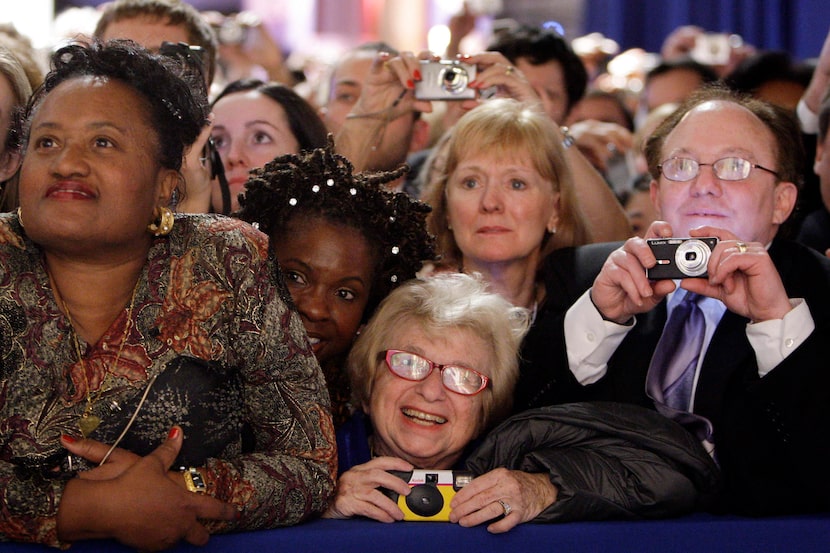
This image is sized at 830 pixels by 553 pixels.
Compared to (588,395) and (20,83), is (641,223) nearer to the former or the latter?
(588,395)

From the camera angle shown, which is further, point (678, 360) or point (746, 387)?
point (678, 360)

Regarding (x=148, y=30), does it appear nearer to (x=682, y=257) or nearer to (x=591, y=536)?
(x=682, y=257)

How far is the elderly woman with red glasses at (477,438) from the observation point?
211cm

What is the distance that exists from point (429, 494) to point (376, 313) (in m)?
0.50

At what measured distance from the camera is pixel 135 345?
1.90 m

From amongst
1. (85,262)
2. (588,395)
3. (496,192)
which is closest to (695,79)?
(496,192)

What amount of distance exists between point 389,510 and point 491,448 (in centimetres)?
26

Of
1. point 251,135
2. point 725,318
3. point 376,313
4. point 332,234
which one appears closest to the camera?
point 725,318

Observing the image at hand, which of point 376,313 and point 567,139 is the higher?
point 567,139

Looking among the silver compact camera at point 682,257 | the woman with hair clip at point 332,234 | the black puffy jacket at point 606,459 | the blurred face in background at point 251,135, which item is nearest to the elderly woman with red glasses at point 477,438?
the black puffy jacket at point 606,459

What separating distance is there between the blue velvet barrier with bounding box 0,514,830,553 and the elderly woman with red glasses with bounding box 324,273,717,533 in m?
0.04

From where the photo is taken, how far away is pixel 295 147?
3146 millimetres

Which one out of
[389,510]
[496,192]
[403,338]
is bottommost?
[389,510]

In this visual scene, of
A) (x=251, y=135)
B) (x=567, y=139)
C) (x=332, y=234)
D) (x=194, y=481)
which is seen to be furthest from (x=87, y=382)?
(x=567, y=139)
